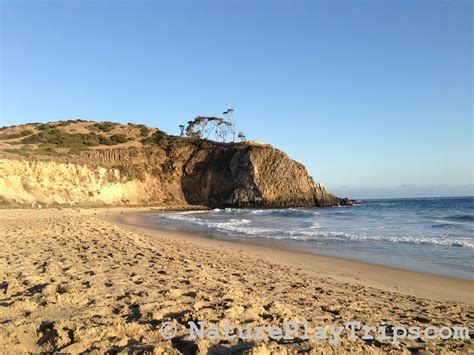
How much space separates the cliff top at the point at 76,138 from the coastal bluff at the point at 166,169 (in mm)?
118

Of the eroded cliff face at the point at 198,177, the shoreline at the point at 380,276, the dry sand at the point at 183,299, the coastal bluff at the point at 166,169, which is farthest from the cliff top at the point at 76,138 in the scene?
the dry sand at the point at 183,299

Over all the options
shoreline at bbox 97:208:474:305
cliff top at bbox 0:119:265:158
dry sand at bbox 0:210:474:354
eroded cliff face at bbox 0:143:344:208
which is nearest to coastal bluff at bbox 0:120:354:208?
eroded cliff face at bbox 0:143:344:208

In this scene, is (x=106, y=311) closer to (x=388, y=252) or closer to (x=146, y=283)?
(x=146, y=283)

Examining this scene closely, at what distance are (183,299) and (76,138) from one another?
174 feet

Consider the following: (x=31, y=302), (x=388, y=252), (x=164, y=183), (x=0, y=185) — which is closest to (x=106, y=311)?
(x=31, y=302)

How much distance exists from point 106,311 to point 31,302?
3.40ft

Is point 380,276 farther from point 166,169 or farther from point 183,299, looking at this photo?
point 166,169

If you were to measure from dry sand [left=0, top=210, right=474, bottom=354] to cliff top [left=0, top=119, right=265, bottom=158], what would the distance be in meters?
39.0

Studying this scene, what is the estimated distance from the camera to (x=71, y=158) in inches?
1715

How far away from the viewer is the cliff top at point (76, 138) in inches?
1790

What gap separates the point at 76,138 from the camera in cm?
5228

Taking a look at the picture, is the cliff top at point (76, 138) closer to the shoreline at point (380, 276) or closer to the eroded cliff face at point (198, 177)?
the eroded cliff face at point (198, 177)

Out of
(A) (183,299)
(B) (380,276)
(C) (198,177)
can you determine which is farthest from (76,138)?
(A) (183,299)

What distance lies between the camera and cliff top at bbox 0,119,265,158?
45469 mm
